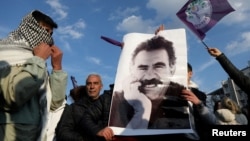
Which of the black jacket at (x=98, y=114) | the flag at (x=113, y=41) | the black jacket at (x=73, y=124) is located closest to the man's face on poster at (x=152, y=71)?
the flag at (x=113, y=41)

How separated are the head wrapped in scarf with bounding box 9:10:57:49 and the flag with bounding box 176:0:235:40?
66.1 inches

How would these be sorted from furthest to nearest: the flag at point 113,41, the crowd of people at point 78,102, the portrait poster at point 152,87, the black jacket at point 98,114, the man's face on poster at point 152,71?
the flag at point 113,41
the black jacket at point 98,114
the man's face on poster at point 152,71
the portrait poster at point 152,87
the crowd of people at point 78,102

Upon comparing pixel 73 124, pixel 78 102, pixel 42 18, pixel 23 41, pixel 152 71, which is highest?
pixel 42 18

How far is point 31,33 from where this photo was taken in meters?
2.57

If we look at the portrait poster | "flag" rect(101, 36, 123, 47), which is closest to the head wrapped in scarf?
the portrait poster

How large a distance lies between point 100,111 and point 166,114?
2.73 feet

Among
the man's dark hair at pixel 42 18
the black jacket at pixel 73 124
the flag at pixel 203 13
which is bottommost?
the black jacket at pixel 73 124

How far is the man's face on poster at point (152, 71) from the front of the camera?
2.92 meters

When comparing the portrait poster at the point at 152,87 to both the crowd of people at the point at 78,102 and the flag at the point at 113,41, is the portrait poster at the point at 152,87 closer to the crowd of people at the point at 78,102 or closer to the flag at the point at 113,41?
the crowd of people at the point at 78,102

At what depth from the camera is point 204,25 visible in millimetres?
3555

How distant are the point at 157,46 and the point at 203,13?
2.85 feet

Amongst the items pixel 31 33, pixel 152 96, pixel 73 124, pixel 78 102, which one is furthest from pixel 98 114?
pixel 31 33

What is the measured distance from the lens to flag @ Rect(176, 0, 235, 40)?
3549 millimetres

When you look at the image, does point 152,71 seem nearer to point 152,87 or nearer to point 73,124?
point 152,87
